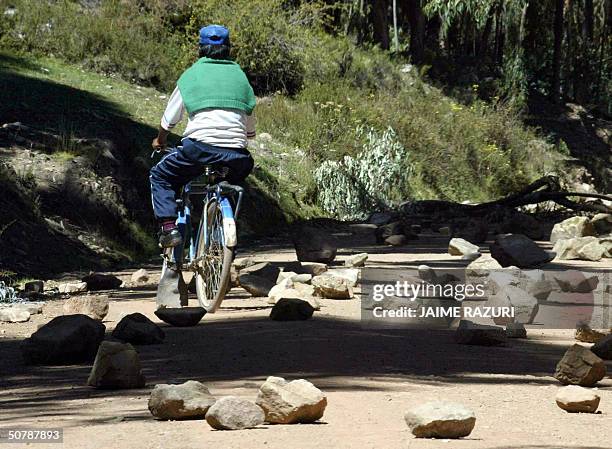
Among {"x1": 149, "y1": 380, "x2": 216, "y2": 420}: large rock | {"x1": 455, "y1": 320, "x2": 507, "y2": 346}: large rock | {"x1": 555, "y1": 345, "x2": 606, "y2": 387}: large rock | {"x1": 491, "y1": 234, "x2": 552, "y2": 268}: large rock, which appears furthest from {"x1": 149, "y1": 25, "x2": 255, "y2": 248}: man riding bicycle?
{"x1": 149, "y1": 380, "x2": 216, "y2": 420}: large rock

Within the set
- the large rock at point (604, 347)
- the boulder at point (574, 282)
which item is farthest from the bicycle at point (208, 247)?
the boulder at point (574, 282)

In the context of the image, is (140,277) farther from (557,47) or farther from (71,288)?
(557,47)

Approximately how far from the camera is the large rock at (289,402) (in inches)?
171

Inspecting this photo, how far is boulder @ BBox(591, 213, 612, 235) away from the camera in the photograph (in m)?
15.3

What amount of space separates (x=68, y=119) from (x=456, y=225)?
18.0ft

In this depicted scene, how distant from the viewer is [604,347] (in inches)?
258

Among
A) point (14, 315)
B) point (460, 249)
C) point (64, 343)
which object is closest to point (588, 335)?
point (64, 343)

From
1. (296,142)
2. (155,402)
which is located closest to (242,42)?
(296,142)

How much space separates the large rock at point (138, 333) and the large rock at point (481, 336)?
1.66 metres

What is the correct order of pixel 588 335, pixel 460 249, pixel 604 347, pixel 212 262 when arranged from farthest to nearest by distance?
pixel 460 249
pixel 212 262
pixel 588 335
pixel 604 347

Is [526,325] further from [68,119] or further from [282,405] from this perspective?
[68,119]

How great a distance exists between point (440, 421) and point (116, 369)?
176 centimetres

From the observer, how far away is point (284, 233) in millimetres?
16109

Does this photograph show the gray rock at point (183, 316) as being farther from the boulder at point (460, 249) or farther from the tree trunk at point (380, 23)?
the tree trunk at point (380, 23)
